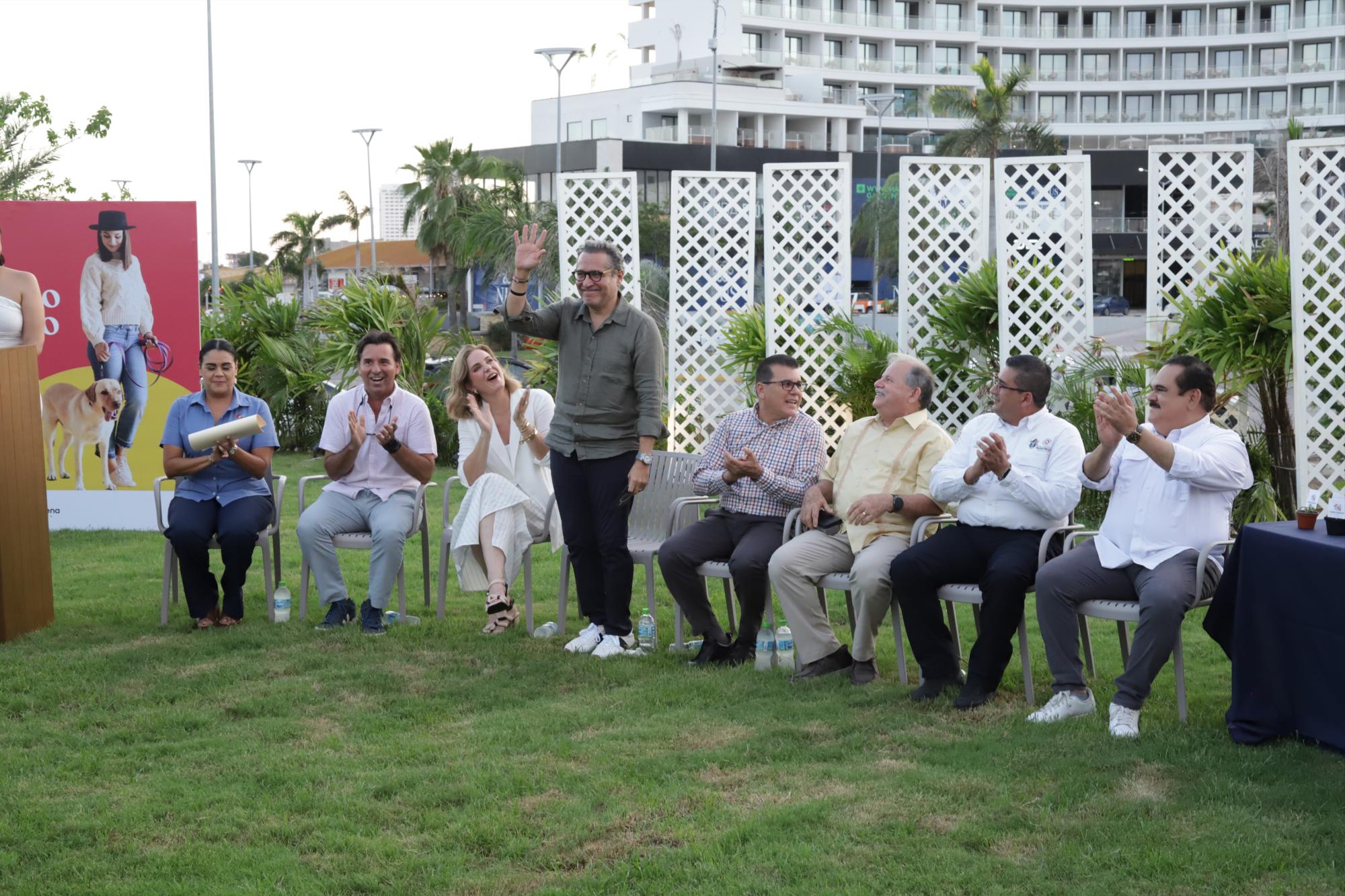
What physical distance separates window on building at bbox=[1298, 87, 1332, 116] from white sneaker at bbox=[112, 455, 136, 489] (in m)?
65.3

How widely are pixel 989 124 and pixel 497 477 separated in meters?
43.5

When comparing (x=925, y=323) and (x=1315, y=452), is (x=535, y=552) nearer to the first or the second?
(x=925, y=323)

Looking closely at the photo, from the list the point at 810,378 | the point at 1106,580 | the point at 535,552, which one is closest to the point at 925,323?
the point at 810,378

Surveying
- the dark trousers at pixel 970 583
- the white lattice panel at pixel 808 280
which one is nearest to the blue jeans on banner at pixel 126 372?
the white lattice panel at pixel 808 280

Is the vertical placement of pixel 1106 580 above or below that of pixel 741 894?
above

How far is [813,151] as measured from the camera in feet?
197

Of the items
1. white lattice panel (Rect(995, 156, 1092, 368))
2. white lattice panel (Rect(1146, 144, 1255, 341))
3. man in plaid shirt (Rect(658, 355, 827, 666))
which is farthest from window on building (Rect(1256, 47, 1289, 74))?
man in plaid shirt (Rect(658, 355, 827, 666))

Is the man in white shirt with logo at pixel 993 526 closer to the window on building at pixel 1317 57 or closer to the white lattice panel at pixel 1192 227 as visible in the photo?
the white lattice panel at pixel 1192 227

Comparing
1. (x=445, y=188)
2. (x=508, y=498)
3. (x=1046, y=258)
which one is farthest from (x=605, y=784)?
(x=445, y=188)

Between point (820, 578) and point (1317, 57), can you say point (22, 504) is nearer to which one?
point (820, 578)

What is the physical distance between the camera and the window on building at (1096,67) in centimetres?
6738

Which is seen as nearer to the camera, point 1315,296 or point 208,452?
point 208,452

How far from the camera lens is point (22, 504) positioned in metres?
6.48

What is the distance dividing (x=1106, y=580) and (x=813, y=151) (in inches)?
2242
